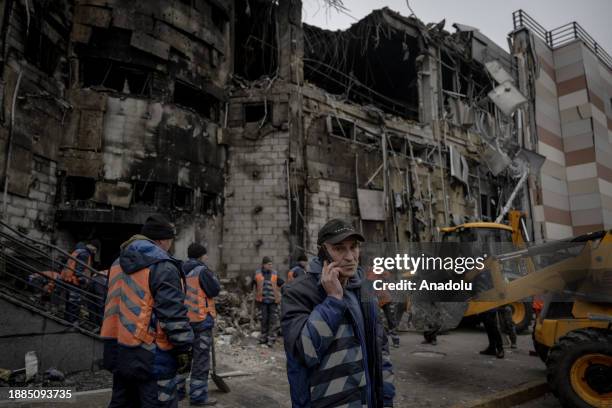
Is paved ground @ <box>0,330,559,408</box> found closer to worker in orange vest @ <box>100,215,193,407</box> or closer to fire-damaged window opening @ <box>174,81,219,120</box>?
worker in orange vest @ <box>100,215,193,407</box>

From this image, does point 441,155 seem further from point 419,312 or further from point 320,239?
point 320,239

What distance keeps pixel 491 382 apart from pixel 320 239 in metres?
4.80

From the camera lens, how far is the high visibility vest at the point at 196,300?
15.8ft

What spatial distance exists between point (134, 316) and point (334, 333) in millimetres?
1608

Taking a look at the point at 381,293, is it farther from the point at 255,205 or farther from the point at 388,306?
the point at 255,205

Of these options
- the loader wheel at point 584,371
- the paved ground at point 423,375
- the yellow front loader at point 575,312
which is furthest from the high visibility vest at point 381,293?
the loader wheel at point 584,371

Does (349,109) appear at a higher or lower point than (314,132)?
higher

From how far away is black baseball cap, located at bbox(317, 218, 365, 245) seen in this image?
1981 mm

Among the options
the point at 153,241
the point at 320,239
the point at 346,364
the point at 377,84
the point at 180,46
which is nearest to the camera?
the point at 346,364

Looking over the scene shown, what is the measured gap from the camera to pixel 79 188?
→ 10.5 meters

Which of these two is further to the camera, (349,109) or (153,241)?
(349,109)

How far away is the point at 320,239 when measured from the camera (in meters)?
2.06

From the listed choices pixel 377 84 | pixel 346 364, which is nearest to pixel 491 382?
pixel 346 364

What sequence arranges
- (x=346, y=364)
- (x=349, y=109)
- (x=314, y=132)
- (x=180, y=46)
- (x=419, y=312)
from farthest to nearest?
(x=349, y=109) → (x=314, y=132) → (x=180, y=46) → (x=419, y=312) → (x=346, y=364)
